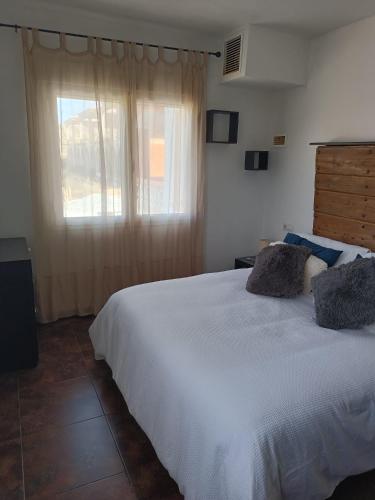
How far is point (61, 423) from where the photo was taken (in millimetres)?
2162

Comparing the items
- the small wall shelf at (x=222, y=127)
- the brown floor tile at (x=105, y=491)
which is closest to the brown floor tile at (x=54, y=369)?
the brown floor tile at (x=105, y=491)

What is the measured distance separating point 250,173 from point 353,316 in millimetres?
2300

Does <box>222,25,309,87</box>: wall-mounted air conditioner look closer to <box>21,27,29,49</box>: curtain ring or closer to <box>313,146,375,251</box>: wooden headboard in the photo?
<box>313,146,375,251</box>: wooden headboard

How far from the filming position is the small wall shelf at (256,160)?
3.90m

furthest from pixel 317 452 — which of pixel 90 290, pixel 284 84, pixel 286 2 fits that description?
pixel 284 84

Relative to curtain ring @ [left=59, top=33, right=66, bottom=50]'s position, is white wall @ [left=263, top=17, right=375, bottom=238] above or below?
below

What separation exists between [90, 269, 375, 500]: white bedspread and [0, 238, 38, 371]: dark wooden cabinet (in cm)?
76

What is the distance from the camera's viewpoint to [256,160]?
392 centimetres

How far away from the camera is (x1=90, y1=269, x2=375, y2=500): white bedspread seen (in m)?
1.41

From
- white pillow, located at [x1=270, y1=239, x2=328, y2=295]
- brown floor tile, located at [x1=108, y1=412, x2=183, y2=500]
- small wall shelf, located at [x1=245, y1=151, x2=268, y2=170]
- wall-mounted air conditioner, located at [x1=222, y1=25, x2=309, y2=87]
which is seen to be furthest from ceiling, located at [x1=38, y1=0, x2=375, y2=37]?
brown floor tile, located at [x1=108, y1=412, x2=183, y2=500]

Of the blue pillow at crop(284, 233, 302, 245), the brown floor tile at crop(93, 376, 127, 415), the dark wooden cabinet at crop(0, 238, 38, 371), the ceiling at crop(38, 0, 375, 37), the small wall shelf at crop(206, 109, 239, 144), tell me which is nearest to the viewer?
the brown floor tile at crop(93, 376, 127, 415)

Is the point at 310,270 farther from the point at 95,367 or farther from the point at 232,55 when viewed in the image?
the point at 232,55

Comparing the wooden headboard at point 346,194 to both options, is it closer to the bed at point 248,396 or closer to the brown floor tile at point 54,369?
the bed at point 248,396

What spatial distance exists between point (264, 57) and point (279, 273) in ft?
6.45
